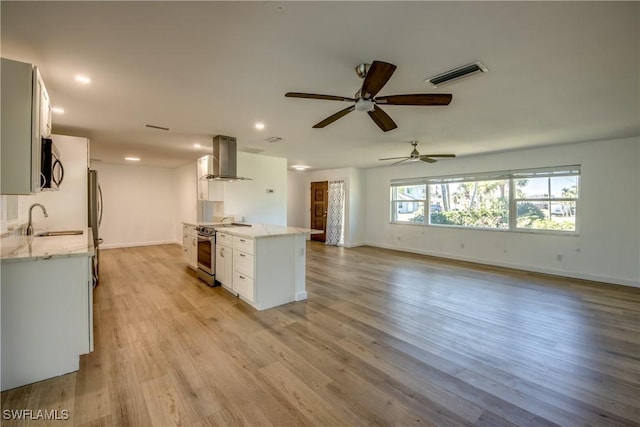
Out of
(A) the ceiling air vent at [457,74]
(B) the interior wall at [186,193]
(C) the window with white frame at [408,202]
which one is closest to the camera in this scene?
(A) the ceiling air vent at [457,74]

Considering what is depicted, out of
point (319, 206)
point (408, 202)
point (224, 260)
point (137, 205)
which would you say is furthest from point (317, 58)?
point (137, 205)

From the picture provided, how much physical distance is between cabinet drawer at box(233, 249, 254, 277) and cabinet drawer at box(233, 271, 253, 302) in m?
0.07

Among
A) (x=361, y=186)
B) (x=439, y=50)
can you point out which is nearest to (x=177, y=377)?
(x=439, y=50)

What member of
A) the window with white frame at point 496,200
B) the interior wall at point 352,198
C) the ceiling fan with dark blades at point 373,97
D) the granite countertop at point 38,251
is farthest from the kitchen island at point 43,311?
the window with white frame at point 496,200

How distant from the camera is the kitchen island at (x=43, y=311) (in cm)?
196

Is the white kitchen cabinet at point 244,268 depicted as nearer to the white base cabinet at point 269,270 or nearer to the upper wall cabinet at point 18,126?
the white base cabinet at point 269,270

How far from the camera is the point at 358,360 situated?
240 centimetres

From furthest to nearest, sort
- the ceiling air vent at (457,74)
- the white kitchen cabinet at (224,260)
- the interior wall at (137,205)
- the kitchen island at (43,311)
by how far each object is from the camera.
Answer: the interior wall at (137,205) → the white kitchen cabinet at (224,260) → the ceiling air vent at (457,74) → the kitchen island at (43,311)

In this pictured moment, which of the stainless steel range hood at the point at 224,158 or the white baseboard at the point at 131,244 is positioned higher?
the stainless steel range hood at the point at 224,158

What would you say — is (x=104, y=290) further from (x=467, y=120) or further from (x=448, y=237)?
(x=448, y=237)

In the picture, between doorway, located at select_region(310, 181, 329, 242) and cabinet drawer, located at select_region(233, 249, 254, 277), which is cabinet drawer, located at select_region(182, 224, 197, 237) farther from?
doorway, located at select_region(310, 181, 329, 242)

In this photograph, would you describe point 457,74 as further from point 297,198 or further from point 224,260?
point 297,198

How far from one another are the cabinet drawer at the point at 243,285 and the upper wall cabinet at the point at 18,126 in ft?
7.32

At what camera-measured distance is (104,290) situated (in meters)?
4.19
